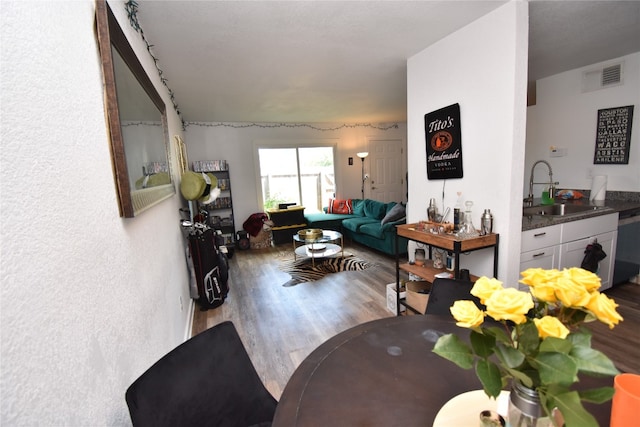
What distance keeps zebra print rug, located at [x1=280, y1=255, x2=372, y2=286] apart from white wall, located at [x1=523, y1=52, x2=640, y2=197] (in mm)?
2655

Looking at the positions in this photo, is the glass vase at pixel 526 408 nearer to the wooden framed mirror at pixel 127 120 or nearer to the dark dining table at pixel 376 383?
the dark dining table at pixel 376 383

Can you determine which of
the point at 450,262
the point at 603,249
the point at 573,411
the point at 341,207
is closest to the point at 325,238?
the point at 341,207

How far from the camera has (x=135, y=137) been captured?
4.35 ft

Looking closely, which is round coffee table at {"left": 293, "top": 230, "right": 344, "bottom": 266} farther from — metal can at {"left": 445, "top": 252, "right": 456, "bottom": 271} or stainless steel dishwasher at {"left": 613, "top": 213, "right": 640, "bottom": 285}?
stainless steel dishwasher at {"left": 613, "top": 213, "right": 640, "bottom": 285}

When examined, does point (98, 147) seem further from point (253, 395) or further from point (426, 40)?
point (426, 40)

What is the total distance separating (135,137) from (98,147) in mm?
473

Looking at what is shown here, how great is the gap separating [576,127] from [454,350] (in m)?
4.04

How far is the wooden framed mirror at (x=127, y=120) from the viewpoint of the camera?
39.6 inches

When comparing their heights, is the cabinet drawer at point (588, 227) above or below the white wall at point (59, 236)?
below

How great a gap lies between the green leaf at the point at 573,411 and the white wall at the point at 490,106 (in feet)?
5.94

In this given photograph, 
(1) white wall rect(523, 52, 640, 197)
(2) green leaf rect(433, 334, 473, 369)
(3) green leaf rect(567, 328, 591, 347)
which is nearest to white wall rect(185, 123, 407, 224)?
(1) white wall rect(523, 52, 640, 197)

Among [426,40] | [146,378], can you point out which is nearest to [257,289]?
[146,378]

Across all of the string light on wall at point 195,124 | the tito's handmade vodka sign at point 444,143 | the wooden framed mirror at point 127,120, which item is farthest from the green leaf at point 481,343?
the string light on wall at point 195,124

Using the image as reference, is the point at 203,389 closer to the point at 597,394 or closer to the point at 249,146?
the point at 597,394
